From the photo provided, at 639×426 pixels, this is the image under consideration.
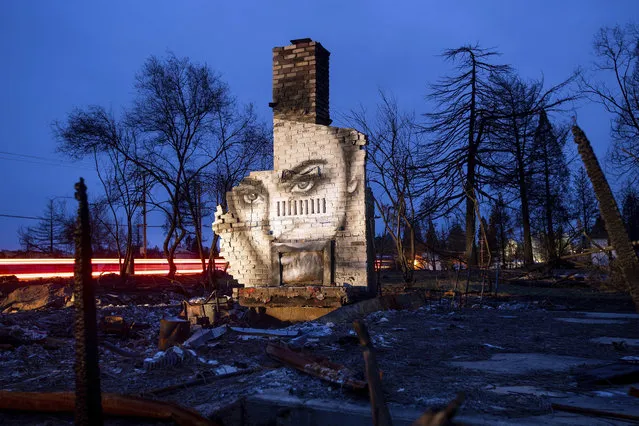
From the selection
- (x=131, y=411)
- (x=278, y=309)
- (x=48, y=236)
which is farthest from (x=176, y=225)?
(x=48, y=236)

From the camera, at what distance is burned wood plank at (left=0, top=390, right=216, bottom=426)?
11.8ft

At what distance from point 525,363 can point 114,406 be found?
3723 mm

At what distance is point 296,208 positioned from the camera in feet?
38.2

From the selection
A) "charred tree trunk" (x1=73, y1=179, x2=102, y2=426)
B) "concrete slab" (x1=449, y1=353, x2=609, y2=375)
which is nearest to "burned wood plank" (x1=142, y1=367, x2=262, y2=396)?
"concrete slab" (x1=449, y1=353, x2=609, y2=375)

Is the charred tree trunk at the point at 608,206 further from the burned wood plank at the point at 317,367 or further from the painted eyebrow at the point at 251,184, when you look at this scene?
the painted eyebrow at the point at 251,184

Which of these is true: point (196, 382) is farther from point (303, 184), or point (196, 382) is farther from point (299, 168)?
point (299, 168)

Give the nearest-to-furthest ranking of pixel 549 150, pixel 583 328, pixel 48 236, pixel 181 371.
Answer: pixel 181 371
pixel 583 328
pixel 549 150
pixel 48 236

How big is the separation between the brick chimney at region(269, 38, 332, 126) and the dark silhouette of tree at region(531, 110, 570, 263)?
14038 millimetres

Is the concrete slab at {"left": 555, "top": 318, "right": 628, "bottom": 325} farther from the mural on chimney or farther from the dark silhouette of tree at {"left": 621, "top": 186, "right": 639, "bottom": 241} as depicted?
the dark silhouette of tree at {"left": 621, "top": 186, "right": 639, "bottom": 241}

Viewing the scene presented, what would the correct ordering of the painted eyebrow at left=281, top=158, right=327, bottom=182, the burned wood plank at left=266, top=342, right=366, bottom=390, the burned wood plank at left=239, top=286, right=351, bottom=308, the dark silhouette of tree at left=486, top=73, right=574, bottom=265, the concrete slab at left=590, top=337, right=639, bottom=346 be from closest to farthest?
the burned wood plank at left=266, top=342, right=366, bottom=390 → the concrete slab at left=590, top=337, right=639, bottom=346 → the burned wood plank at left=239, top=286, right=351, bottom=308 → the painted eyebrow at left=281, top=158, right=327, bottom=182 → the dark silhouette of tree at left=486, top=73, right=574, bottom=265

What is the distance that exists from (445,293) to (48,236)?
38549 millimetres

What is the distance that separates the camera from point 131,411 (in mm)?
3760

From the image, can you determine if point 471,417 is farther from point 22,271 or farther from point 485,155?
point 22,271

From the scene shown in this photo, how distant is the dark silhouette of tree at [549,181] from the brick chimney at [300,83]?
14.0m
